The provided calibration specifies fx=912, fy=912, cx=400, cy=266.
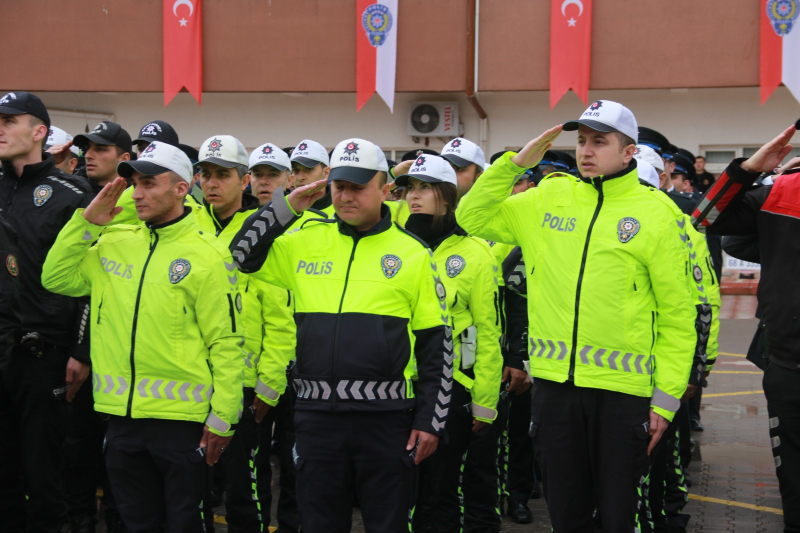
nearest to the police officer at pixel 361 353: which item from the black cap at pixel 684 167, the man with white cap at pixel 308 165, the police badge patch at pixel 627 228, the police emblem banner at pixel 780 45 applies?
the police badge patch at pixel 627 228

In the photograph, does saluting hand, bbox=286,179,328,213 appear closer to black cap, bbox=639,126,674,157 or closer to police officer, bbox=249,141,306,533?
police officer, bbox=249,141,306,533

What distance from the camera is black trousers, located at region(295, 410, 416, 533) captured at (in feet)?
12.9

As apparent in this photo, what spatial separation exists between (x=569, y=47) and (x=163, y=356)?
15.9 meters

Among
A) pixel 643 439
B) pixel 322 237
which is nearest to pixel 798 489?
pixel 643 439

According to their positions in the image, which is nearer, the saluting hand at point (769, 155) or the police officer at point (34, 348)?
the saluting hand at point (769, 155)

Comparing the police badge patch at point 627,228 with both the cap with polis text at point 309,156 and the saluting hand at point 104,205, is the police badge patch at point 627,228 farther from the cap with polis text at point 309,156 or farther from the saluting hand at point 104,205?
the cap with polis text at point 309,156

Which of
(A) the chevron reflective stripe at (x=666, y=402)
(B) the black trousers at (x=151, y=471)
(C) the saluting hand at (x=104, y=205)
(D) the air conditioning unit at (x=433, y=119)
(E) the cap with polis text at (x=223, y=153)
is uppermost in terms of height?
(D) the air conditioning unit at (x=433, y=119)

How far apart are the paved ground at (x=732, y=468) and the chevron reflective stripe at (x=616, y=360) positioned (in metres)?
2.32

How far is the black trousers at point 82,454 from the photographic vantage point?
225 inches

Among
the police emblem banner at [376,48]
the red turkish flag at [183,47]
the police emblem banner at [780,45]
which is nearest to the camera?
the police emblem banner at [780,45]

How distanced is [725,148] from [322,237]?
17441 mm

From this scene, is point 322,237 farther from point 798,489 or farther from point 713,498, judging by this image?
point 713,498

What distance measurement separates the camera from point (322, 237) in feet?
13.9

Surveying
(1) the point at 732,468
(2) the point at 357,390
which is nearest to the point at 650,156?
(1) the point at 732,468
